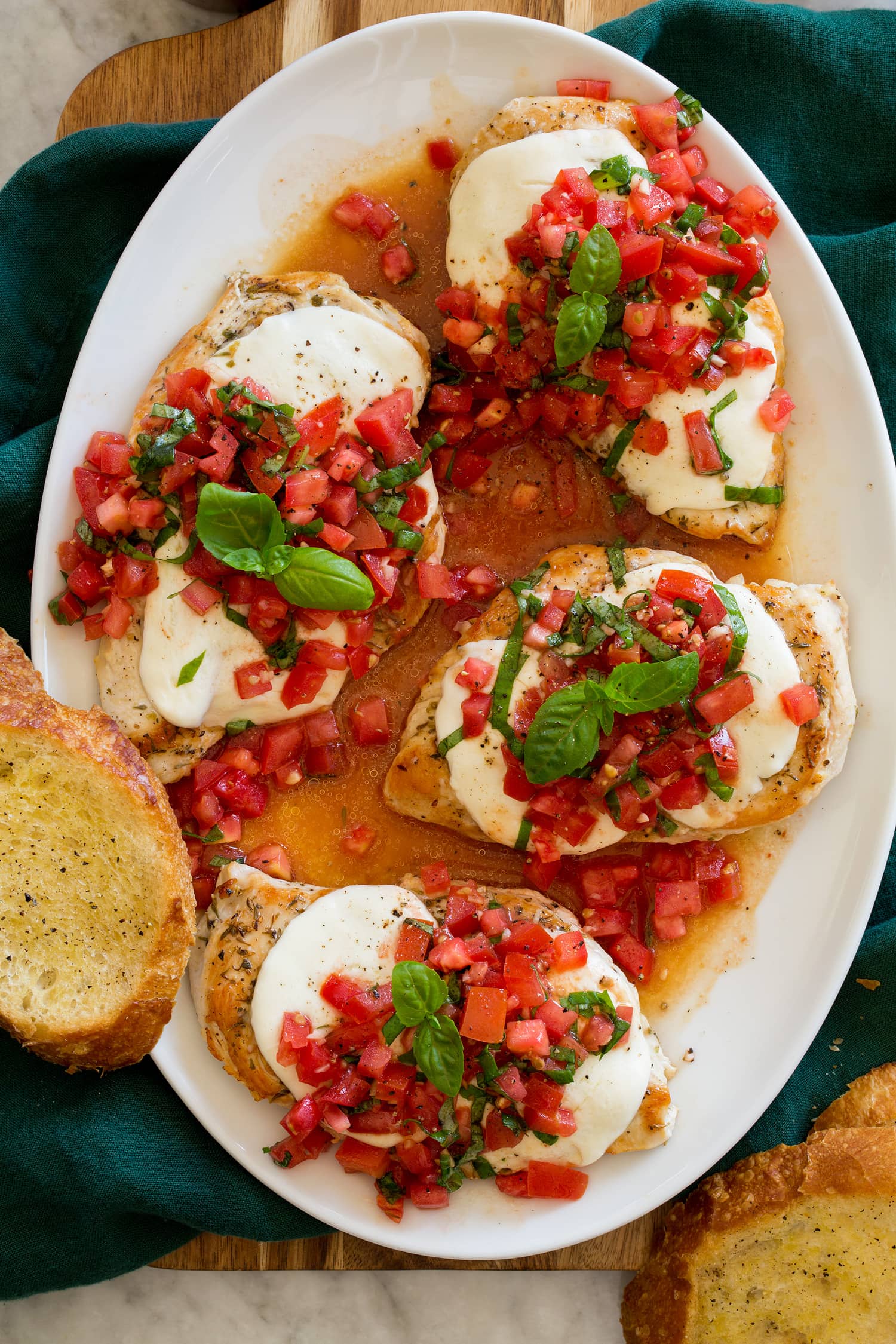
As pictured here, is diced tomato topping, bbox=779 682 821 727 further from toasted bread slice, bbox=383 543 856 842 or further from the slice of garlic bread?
the slice of garlic bread

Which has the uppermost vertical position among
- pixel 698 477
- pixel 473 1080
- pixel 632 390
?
pixel 632 390

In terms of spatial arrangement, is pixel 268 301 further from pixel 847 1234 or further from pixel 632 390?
pixel 847 1234

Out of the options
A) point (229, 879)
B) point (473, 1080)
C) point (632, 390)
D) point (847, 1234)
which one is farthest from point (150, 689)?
point (847, 1234)

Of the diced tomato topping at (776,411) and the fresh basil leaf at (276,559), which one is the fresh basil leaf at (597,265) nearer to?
the diced tomato topping at (776,411)

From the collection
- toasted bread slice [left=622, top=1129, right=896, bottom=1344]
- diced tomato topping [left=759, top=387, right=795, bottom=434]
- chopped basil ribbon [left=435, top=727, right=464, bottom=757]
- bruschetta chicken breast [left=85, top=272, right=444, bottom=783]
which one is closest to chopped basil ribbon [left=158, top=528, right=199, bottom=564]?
bruschetta chicken breast [left=85, top=272, right=444, bottom=783]

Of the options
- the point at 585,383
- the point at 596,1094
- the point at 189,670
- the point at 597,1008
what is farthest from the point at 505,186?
the point at 596,1094
